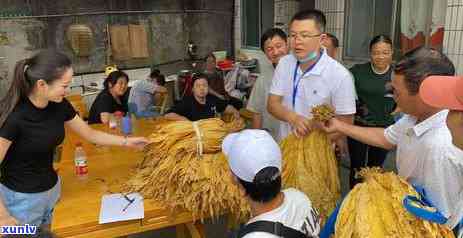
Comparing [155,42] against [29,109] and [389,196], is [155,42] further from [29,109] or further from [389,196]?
[389,196]

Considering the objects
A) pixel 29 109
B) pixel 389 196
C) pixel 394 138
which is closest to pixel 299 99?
pixel 394 138

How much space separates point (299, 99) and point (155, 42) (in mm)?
6526

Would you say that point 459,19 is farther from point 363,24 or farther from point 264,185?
point 264,185

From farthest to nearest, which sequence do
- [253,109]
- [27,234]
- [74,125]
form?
[253,109], [74,125], [27,234]

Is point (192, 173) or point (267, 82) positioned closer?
point (192, 173)

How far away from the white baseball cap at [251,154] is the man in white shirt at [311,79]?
0.63 m

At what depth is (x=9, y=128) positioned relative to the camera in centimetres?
175

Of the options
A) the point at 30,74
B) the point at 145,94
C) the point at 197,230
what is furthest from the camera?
the point at 145,94

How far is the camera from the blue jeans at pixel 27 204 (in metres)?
1.92

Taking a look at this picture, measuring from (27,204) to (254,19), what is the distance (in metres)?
6.30

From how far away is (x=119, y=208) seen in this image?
6.31ft

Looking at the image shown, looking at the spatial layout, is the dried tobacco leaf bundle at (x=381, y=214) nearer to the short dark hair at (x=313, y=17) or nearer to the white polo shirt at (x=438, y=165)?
the white polo shirt at (x=438, y=165)

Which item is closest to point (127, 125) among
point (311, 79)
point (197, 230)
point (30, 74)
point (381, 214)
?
point (197, 230)

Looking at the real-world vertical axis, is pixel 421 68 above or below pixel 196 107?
above
